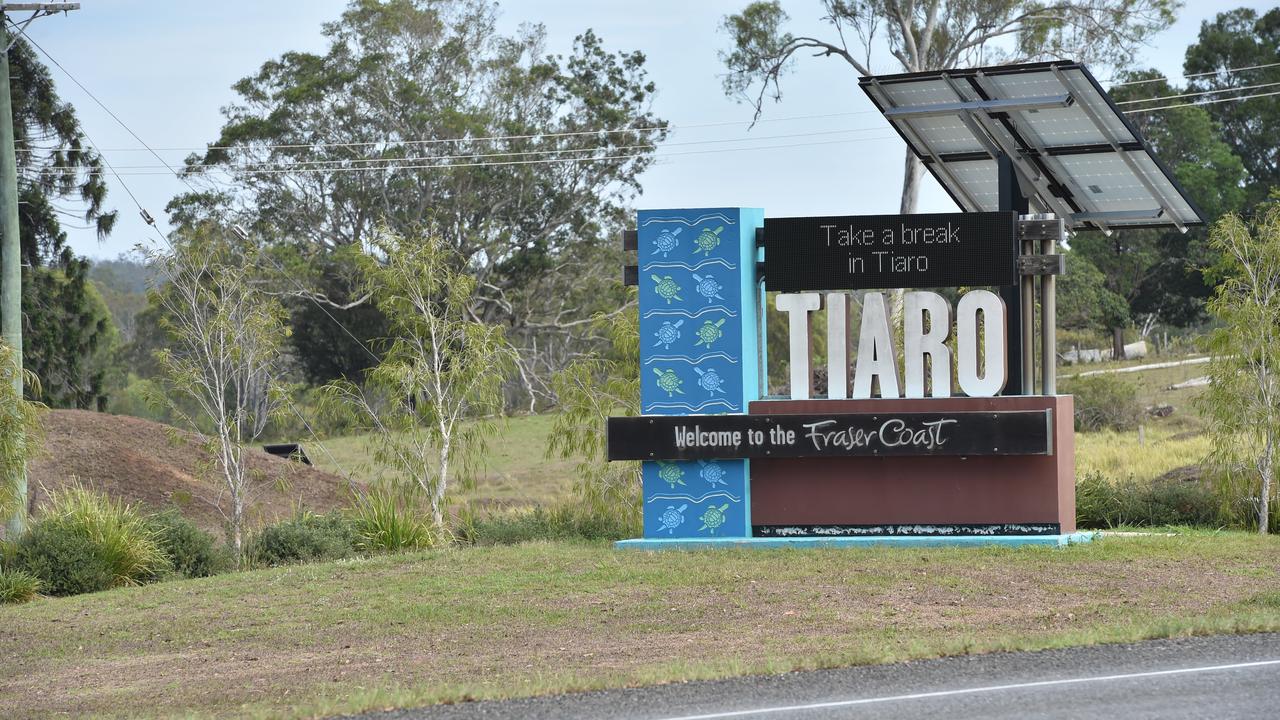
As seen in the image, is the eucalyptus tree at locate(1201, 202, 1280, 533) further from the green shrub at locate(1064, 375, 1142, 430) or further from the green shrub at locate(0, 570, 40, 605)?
the green shrub at locate(1064, 375, 1142, 430)

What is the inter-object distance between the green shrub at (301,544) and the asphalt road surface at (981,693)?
9.66 meters

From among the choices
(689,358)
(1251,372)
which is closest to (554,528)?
(689,358)

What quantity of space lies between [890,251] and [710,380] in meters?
2.69

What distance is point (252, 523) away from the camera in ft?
80.5

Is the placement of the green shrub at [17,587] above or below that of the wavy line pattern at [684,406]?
below

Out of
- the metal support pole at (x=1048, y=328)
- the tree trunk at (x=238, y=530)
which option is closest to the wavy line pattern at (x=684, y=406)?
the metal support pole at (x=1048, y=328)

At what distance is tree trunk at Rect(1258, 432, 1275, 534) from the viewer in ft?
60.8

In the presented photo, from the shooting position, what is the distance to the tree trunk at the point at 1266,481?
18547 mm

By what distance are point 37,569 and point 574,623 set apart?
8.02 metres

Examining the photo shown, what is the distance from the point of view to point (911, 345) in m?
17.1

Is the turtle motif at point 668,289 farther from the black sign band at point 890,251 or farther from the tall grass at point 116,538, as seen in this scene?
the tall grass at point 116,538

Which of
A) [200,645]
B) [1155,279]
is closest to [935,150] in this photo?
[200,645]

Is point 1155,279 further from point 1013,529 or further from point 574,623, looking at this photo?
point 574,623

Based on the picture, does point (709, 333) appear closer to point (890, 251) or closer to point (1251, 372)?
point (890, 251)
